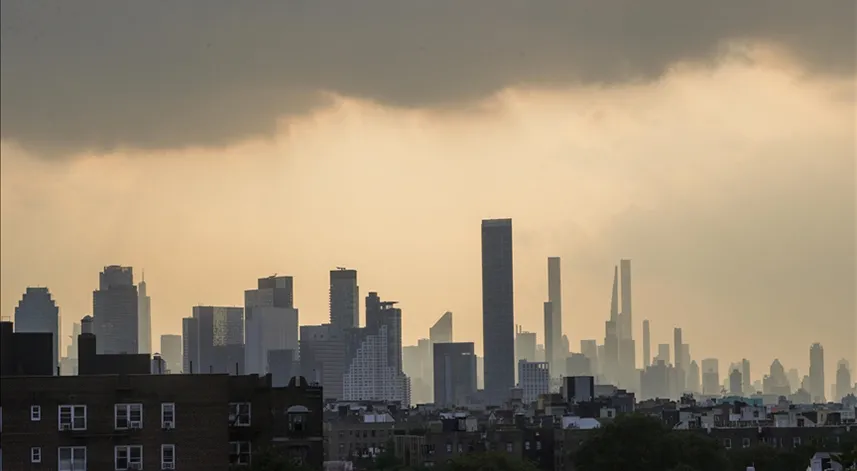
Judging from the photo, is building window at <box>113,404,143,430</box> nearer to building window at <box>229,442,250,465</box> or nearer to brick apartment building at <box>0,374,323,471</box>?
brick apartment building at <box>0,374,323,471</box>

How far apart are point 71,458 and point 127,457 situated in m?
1.94

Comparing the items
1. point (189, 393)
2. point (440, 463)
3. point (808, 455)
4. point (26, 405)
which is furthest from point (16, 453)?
point (440, 463)

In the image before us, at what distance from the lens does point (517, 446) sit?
17662cm

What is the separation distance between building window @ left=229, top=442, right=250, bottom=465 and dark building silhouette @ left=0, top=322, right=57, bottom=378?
7.77 meters

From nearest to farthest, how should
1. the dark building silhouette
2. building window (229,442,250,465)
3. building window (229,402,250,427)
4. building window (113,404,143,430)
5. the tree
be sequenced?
1. building window (113,404,143,430)
2. the dark building silhouette
3. building window (229,442,250,465)
4. building window (229,402,250,427)
5. the tree

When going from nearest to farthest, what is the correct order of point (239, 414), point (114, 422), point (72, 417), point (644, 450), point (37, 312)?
point (72, 417)
point (114, 422)
point (239, 414)
point (644, 450)
point (37, 312)

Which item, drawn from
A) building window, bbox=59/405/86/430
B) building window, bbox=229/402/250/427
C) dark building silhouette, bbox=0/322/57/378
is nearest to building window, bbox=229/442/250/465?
building window, bbox=229/402/250/427

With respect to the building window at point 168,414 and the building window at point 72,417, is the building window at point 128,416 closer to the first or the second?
the building window at point 168,414

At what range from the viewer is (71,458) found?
234 feet

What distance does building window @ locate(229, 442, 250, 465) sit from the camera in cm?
8198

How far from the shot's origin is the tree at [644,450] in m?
136

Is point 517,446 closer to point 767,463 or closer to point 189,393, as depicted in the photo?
point 767,463

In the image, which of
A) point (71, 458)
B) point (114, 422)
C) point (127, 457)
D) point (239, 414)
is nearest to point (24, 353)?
point (239, 414)

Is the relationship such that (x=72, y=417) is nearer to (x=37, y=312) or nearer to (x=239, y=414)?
(x=239, y=414)
